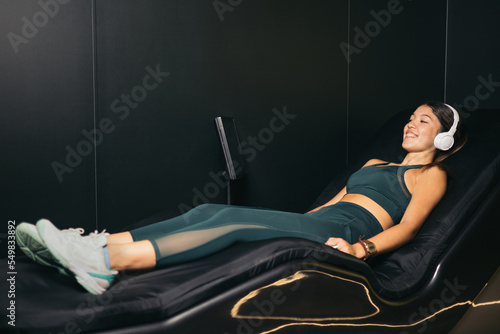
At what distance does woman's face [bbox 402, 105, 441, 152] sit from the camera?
2.20 meters

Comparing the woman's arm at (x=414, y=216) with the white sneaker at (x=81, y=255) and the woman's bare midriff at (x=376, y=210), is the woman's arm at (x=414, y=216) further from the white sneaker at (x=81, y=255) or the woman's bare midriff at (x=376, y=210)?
the white sneaker at (x=81, y=255)

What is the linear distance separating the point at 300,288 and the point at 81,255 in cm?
60

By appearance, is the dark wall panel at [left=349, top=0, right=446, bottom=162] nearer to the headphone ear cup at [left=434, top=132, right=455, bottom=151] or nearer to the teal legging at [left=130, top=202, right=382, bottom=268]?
the headphone ear cup at [left=434, top=132, right=455, bottom=151]

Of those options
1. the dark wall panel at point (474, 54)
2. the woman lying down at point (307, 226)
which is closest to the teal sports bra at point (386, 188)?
the woman lying down at point (307, 226)

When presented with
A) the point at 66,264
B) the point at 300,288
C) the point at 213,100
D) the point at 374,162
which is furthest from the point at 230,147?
the point at 66,264

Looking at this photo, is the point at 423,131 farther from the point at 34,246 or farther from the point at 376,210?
the point at 34,246

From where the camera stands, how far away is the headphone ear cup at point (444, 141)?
84.7 inches

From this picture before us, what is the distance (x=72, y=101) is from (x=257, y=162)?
3.71ft

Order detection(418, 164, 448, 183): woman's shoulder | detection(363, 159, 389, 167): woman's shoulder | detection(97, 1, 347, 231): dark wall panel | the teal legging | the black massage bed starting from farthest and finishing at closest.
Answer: detection(97, 1, 347, 231): dark wall panel, detection(363, 159, 389, 167): woman's shoulder, detection(418, 164, 448, 183): woman's shoulder, the teal legging, the black massage bed

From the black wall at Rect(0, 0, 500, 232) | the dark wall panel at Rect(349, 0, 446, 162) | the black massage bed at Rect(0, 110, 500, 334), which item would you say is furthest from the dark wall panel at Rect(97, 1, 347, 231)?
the black massage bed at Rect(0, 110, 500, 334)

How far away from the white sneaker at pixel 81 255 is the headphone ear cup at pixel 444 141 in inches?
55.6

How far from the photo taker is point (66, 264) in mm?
1369

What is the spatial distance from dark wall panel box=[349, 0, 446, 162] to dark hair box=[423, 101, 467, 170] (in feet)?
4.23

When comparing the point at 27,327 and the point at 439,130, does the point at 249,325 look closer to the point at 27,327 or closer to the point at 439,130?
the point at 27,327
